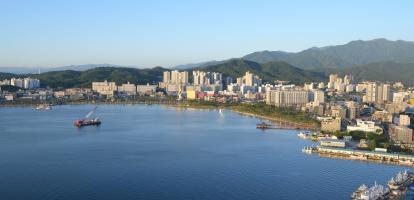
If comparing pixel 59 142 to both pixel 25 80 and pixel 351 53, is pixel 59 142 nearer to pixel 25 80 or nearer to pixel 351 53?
pixel 25 80

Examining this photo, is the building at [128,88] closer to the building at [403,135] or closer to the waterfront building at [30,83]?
the waterfront building at [30,83]

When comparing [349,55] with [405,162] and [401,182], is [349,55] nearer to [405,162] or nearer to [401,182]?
[405,162]

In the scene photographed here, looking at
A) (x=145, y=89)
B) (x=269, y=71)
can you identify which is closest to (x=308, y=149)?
(x=145, y=89)

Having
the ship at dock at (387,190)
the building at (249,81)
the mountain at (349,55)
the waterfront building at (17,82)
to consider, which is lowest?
the ship at dock at (387,190)

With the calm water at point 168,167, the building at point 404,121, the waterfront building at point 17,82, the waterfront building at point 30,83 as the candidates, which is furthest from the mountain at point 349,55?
the calm water at point 168,167

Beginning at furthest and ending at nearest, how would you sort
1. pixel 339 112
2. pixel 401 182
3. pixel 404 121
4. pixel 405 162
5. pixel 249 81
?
pixel 249 81 < pixel 339 112 < pixel 404 121 < pixel 405 162 < pixel 401 182

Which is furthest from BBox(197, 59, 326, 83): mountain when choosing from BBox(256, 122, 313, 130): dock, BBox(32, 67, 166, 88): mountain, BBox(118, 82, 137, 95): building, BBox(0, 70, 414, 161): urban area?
BBox(256, 122, 313, 130): dock

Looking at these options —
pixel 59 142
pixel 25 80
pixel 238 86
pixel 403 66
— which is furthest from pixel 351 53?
pixel 59 142
